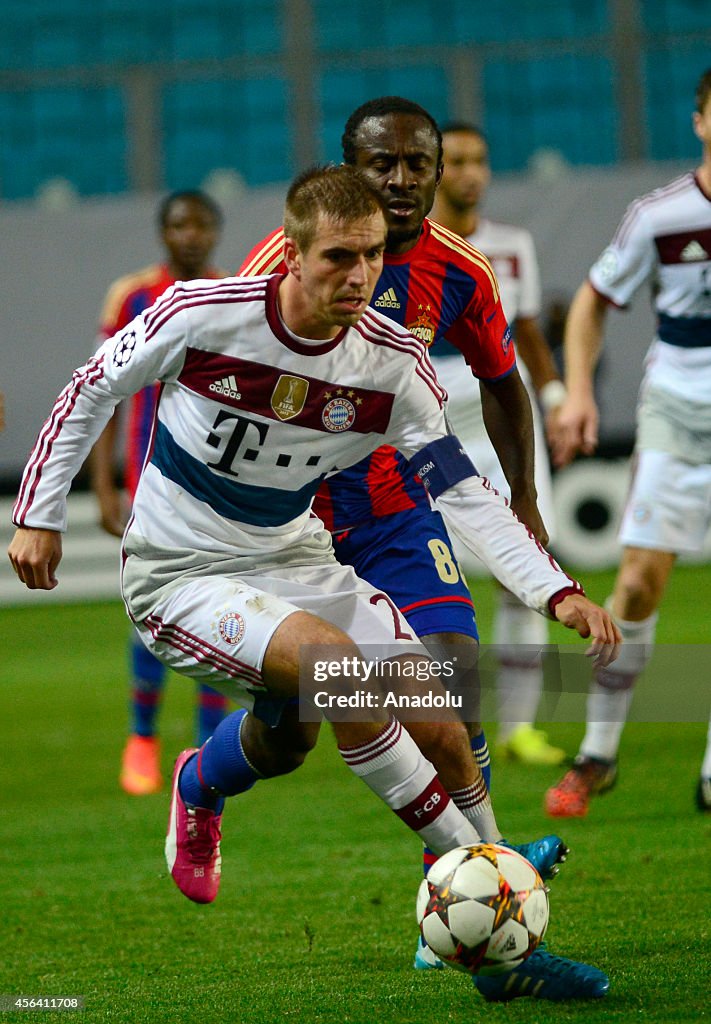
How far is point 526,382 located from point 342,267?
10.7 ft

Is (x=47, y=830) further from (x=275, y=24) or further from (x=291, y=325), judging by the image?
(x=275, y=24)

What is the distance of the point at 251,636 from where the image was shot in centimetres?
334

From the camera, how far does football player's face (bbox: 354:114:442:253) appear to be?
3.84 m

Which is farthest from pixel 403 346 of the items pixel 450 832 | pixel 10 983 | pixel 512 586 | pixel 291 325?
pixel 10 983

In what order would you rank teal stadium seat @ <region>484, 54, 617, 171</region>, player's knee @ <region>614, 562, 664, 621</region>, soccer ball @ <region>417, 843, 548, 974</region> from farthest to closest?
teal stadium seat @ <region>484, 54, 617, 171</region> → player's knee @ <region>614, 562, 664, 621</region> → soccer ball @ <region>417, 843, 548, 974</region>

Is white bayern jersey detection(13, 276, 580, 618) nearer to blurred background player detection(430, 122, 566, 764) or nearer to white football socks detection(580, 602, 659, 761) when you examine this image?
white football socks detection(580, 602, 659, 761)

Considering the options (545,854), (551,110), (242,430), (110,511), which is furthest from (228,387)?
(551,110)

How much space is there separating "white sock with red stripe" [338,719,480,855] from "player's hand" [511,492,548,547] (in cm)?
85

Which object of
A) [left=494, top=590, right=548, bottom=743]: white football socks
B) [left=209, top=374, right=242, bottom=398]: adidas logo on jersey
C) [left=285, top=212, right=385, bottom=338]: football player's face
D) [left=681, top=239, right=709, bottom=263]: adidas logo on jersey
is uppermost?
[left=285, top=212, right=385, bottom=338]: football player's face

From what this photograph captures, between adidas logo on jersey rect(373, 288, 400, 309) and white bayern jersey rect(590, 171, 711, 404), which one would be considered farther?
white bayern jersey rect(590, 171, 711, 404)

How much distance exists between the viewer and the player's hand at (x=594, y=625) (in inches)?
123

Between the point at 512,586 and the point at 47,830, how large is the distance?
2.65 meters

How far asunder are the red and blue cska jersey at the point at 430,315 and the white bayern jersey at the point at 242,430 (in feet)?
1.38

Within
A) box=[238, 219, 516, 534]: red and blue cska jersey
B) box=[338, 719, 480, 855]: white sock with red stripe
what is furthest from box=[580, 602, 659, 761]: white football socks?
box=[338, 719, 480, 855]: white sock with red stripe
